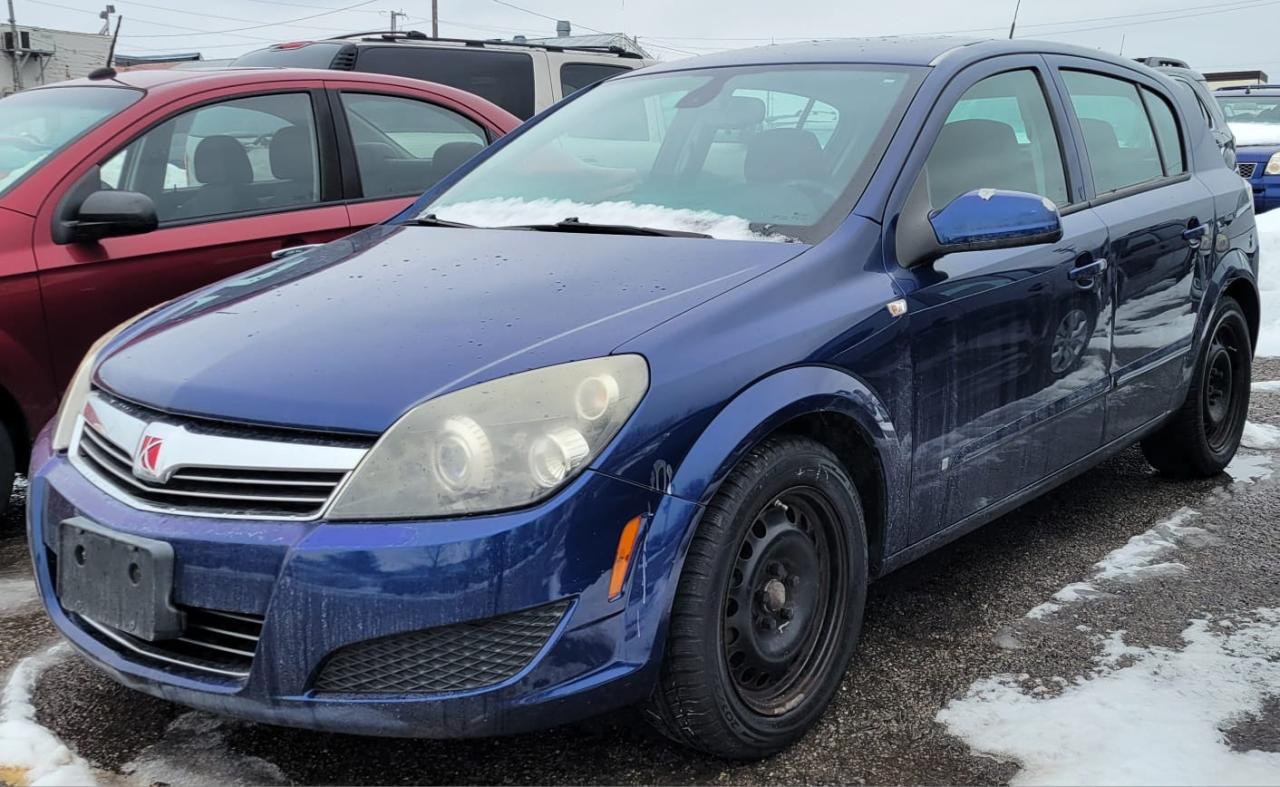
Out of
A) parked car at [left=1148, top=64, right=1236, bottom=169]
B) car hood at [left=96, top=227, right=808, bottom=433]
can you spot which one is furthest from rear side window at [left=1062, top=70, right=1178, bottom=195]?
car hood at [left=96, top=227, right=808, bottom=433]

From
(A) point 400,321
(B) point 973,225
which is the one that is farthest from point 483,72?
(A) point 400,321

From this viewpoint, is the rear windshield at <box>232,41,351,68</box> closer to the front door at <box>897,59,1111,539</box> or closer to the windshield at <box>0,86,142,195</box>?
the windshield at <box>0,86,142,195</box>

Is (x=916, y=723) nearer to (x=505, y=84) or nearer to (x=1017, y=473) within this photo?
(x=1017, y=473)

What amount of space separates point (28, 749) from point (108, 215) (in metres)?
1.92

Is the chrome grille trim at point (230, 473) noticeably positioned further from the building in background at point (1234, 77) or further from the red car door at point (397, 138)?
the building in background at point (1234, 77)

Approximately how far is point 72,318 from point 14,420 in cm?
36

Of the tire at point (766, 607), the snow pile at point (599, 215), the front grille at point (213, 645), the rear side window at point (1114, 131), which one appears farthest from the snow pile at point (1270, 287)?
the front grille at point (213, 645)

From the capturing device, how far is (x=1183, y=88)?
491cm

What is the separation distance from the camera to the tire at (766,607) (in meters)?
2.37

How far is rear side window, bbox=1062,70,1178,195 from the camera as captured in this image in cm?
393

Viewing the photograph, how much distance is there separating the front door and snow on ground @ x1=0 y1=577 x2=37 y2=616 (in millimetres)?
2434

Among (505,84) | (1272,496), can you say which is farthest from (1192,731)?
(505,84)

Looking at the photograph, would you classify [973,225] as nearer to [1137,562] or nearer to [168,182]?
[1137,562]

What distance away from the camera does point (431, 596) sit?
2.14 m
